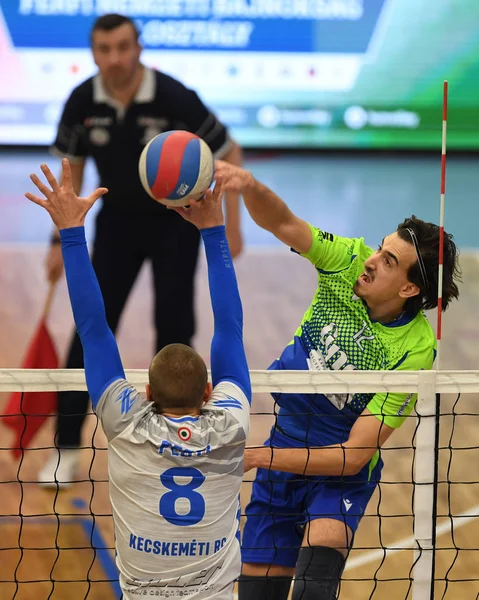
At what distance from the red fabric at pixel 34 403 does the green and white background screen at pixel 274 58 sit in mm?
7993

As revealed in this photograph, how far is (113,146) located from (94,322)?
3.16m

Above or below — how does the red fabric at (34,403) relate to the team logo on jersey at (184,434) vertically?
below

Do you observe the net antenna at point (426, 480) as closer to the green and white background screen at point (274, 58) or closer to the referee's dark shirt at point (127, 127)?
the referee's dark shirt at point (127, 127)

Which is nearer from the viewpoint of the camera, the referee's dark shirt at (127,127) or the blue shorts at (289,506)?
the blue shorts at (289,506)

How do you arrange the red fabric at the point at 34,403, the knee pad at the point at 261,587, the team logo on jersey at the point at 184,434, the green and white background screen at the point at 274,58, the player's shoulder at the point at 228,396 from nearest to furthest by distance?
1. the team logo on jersey at the point at 184,434
2. the player's shoulder at the point at 228,396
3. the knee pad at the point at 261,587
4. the red fabric at the point at 34,403
5. the green and white background screen at the point at 274,58

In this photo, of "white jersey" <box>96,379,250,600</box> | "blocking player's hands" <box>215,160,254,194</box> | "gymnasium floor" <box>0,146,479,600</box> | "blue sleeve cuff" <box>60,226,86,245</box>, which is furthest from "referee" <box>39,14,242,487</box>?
"white jersey" <box>96,379,250,600</box>

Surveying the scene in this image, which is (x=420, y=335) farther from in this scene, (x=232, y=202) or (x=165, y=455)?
(x=232, y=202)

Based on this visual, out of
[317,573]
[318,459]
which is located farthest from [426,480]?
[317,573]

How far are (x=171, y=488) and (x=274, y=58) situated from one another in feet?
36.8

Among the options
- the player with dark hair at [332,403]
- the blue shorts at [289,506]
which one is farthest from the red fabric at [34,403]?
the player with dark hair at [332,403]

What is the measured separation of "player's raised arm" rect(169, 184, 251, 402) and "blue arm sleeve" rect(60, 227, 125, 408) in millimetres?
314

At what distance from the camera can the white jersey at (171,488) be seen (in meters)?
2.61

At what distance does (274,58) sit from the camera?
13.1 m

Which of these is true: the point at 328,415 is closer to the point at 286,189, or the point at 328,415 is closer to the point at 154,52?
the point at 286,189
